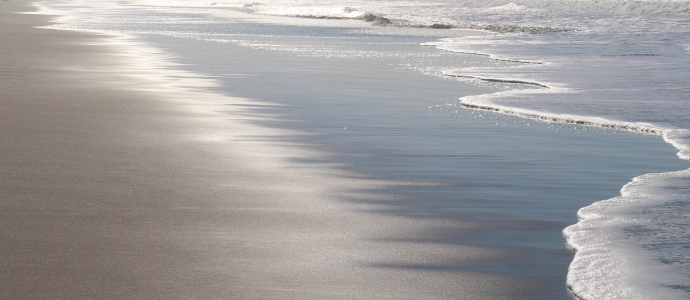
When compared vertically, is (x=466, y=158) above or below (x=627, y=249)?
below

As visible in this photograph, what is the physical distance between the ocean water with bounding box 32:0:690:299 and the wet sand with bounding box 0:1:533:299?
309mm

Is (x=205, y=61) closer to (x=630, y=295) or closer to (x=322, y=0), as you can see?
(x=630, y=295)

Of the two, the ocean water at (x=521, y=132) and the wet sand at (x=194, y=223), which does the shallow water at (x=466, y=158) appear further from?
the wet sand at (x=194, y=223)

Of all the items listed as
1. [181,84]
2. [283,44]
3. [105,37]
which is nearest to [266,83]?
[181,84]

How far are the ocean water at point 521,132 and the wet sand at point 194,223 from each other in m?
0.31

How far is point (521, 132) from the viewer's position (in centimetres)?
761

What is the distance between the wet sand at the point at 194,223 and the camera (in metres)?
3.57

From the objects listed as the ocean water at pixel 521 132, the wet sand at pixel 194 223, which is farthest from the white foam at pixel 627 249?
the wet sand at pixel 194 223

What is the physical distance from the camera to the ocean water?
4184 millimetres

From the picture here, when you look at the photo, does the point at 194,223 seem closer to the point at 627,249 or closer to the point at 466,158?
the point at 627,249

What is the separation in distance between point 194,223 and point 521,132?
387cm

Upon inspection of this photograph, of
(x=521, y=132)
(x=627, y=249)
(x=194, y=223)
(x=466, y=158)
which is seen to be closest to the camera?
(x=627, y=249)

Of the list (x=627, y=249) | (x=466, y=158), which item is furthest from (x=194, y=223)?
(x=466, y=158)

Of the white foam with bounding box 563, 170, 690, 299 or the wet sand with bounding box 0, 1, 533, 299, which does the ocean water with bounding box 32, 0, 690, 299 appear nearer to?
the white foam with bounding box 563, 170, 690, 299
